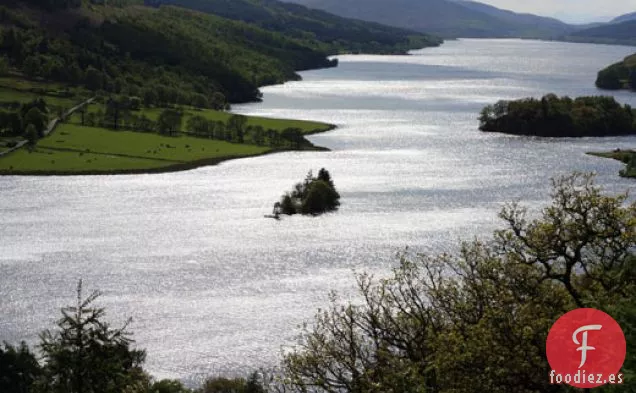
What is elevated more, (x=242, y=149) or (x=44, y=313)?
(x=242, y=149)

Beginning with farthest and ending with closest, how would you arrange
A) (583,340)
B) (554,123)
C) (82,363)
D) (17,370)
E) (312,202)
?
1. (554,123)
2. (312,202)
3. (17,370)
4. (82,363)
5. (583,340)

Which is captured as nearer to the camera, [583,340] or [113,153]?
[583,340]

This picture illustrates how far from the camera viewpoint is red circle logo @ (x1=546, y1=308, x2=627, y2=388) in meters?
21.2

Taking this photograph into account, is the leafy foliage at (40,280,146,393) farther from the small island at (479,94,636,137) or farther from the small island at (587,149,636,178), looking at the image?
the small island at (479,94,636,137)

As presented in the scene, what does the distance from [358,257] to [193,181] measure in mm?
56564

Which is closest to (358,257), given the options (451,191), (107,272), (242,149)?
(107,272)

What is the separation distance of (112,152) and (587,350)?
142 meters

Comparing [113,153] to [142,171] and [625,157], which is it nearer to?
[142,171]

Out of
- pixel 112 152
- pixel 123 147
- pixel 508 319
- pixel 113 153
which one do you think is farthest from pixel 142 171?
pixel 508 319

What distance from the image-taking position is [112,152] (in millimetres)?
156375

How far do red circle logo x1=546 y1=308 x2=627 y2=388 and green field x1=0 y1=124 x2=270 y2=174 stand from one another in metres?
128

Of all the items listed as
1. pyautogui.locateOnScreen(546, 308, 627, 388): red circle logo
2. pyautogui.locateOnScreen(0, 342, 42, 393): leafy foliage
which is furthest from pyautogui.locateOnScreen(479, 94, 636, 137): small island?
pyautogui.locateOnScreen(546, 308, 627, 388): red circle logo

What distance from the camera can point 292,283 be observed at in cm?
7888

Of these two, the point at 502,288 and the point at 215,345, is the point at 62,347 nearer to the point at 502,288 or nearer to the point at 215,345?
the point at 502,288
